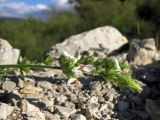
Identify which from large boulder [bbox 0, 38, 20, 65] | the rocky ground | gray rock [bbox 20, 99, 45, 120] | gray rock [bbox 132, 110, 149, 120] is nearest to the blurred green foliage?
large boulder [bbox 0, 38, 20, 65]

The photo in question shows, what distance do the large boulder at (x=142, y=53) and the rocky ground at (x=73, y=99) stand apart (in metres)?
1.49

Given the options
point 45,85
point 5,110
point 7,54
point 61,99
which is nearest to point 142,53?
point 7,54

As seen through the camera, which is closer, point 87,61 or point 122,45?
point 87,61

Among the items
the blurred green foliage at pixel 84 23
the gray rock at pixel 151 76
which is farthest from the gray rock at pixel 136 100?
the blurred green foliage at pixel 84 23

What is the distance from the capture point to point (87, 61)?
468 centimetres

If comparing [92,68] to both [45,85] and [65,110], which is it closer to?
[65,110]

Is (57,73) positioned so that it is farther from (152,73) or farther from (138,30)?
(138,30)

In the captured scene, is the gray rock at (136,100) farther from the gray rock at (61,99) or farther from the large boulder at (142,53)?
the large boulder at (142,53)

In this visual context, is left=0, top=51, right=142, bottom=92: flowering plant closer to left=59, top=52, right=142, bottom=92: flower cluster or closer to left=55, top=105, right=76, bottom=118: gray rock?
left=59, top=52, right=142, bottom=92: flower cluster

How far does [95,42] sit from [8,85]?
14.3 feet

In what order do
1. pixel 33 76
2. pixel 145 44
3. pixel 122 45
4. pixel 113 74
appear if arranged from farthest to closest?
pixel 122 45 → pixel 145 44 → pixel 33 76 → pixel 113 74

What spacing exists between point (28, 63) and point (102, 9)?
20.7 meters

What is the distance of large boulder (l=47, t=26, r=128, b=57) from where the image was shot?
28.5 ft

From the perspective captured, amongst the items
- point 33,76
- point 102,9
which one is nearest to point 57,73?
point 33,76
